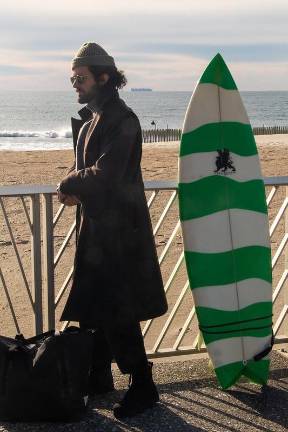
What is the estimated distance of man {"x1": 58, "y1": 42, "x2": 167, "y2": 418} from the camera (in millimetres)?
3439

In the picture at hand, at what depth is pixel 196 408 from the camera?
3.82 meters

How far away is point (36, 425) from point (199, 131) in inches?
68.8

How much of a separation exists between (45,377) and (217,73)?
1.86 metres

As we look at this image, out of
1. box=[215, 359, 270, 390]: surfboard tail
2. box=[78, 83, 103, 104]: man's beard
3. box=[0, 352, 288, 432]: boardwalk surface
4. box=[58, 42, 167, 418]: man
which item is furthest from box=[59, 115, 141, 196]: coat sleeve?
box=[215, 359, 270, 390]: surfboard tail

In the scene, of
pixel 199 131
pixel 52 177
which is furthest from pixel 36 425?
pixel 52 177

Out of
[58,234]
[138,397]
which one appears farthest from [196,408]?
[58,234]

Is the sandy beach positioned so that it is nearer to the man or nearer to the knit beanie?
the man

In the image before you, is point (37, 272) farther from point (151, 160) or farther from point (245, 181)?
point (151, 160)

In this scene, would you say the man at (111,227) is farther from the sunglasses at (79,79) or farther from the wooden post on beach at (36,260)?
the wooden post on beach at (36,260)

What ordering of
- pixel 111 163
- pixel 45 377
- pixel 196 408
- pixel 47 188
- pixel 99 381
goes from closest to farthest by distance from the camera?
pixel 111 163
pixel 45 377
pixel 196 408
pixel 99 381
pixel 47 188

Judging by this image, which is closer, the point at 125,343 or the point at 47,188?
the point at 125,343

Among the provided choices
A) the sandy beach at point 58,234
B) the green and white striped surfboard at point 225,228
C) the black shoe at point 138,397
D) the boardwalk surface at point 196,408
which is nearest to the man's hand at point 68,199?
the green and white striped surfboard at point 225,228

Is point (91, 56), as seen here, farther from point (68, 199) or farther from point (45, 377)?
point (45, 377)

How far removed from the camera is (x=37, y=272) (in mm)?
4121
